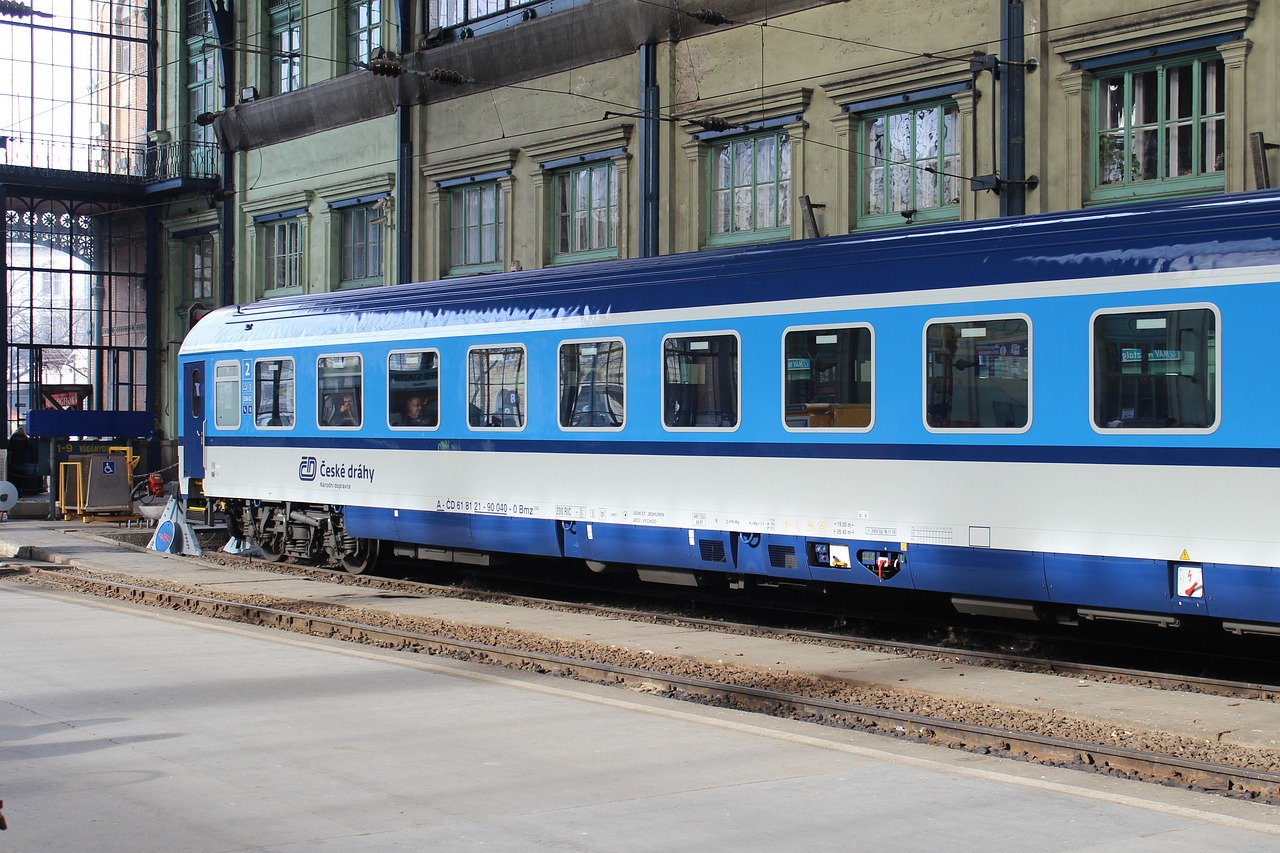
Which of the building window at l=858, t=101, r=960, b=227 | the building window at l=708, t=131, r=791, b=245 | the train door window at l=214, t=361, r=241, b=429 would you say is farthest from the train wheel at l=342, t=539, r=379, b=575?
the building window at l=858, t=101, r=960, b=227

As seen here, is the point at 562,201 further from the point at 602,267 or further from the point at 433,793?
the point at 433,793

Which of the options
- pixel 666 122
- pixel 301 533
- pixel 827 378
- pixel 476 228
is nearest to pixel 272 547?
pixel 301 533

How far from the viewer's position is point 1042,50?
692 inches

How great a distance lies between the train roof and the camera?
9.97m

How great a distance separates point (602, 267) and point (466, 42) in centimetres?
1330

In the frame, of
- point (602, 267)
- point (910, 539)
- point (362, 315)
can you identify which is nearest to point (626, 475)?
point (602, 267)

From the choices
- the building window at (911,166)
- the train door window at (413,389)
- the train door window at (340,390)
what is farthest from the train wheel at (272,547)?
the building window at (911,166)

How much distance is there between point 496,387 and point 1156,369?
7.15m

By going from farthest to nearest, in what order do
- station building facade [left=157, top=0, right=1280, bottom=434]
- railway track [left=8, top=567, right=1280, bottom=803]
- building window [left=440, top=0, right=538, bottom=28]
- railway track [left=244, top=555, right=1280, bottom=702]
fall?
1. building window [left=440, top=0, right=538, bottom=28]
2. station building facade [left=157, top=0, right=1280, bottom=434]
3. railway track [left=244, top=555, right=1280, bottom=702]
4. railway track [left=8, top=567, right=1280, bottom=803]

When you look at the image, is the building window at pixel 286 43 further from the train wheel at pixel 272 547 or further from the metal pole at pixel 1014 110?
the metal pole at pixel 1014 110

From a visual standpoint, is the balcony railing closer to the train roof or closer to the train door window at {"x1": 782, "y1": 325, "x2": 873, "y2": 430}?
the train roof

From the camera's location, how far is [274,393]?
18.5 meters

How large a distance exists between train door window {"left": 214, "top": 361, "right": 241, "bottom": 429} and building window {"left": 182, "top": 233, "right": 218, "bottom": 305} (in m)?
15.6

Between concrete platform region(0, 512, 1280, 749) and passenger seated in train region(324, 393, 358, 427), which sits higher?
passenger seated in train region(324, 393, 358, 427)
